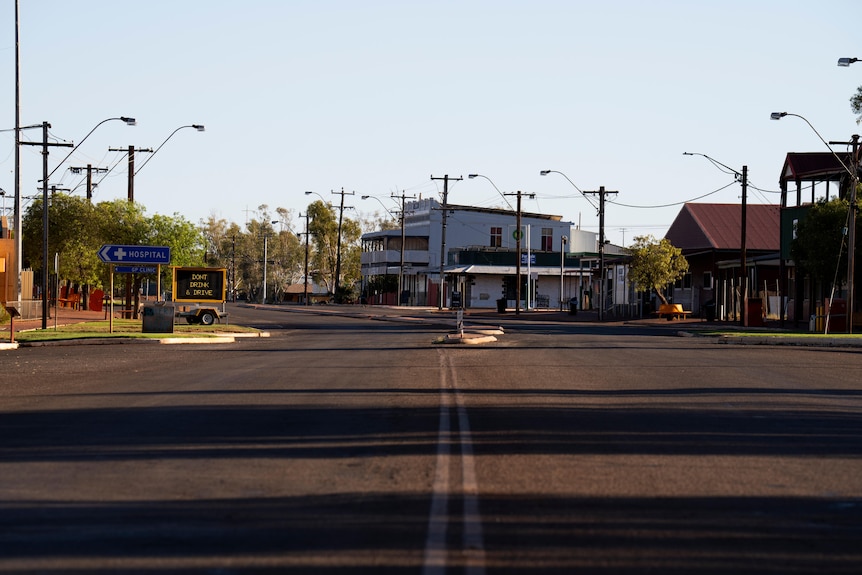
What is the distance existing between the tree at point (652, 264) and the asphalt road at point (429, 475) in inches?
1624

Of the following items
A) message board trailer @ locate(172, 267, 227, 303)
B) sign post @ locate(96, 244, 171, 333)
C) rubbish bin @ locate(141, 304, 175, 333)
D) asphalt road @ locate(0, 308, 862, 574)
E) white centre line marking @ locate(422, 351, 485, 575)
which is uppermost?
sign post @ locate(96, 244, 171, 333)

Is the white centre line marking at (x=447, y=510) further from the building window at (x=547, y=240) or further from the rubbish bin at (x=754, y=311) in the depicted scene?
the building window at (x=547, y=240)

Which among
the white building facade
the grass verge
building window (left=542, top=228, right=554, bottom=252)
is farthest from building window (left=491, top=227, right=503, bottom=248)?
the grass verge

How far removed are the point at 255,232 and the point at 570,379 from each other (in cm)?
13648

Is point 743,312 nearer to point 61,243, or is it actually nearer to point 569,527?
point 61,243

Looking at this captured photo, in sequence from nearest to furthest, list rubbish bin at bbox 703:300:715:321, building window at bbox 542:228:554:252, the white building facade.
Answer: rubbish bin at bbox 703:300:715:321 → the white building facade → building window at bbox 542:228:554:252

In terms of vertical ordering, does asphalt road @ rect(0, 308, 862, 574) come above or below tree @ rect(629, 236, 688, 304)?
below

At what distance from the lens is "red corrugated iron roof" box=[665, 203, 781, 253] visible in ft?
242

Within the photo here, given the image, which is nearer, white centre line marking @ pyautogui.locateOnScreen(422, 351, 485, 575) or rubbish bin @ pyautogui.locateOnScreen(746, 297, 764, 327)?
white centre line marking @ pyautogui.locateOnScreen(422, 351, 485, 575)

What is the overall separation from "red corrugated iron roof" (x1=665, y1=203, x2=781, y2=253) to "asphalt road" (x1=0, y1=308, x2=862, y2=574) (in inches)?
2185

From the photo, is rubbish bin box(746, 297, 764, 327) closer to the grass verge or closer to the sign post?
the grass verge

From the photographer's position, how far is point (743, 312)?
164ft

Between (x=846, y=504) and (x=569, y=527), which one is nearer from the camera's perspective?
(x=569, y=527)

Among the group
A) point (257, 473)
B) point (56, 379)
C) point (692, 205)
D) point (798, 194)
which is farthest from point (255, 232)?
point (257, 473)
